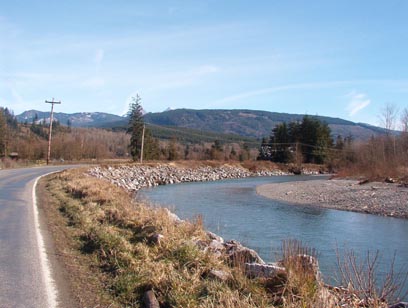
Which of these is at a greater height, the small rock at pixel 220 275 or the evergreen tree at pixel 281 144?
the evergreen tree at pixel 281 144

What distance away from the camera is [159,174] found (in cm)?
5853

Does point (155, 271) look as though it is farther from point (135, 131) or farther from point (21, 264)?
point (135, 131)

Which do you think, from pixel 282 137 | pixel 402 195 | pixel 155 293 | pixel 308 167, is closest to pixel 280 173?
pixel 308 167

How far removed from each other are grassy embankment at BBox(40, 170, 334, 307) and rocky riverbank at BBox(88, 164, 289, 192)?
27688 millimetres

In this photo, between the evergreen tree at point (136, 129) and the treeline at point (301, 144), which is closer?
the evergreen tree at point (136, 129)

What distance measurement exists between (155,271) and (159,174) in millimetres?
51063

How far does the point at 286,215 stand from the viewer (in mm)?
24344

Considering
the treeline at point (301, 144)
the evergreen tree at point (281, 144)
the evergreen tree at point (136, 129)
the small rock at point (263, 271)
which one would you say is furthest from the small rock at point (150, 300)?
the evergreen tree at point (281, 144)

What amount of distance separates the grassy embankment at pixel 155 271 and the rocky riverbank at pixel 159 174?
1090 inches

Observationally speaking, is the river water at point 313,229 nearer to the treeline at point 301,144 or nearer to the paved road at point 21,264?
the paved road at point 21,264

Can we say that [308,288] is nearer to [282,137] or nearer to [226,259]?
[226,259]

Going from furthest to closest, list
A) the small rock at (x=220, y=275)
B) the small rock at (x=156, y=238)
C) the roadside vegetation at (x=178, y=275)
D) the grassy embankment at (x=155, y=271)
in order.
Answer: the small rock at (x=156, y=238)
the small rock at (x=220, y=275)
the grassy embankment at (x=155, y=271)
the roadside vegetation at (x=178, y=275)

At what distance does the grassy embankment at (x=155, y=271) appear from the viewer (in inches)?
258

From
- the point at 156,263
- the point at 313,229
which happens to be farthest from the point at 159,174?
the point at 156,263
